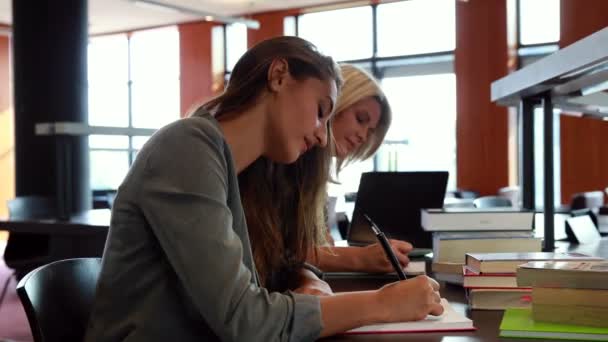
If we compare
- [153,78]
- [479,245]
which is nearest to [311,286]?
[479,245]

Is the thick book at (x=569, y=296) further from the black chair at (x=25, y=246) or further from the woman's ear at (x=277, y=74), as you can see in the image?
the black chair at (x=25, y=246)

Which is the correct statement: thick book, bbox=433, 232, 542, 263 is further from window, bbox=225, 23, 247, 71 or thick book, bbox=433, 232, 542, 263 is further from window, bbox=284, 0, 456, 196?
window, bbox=225, 23, 247, 71

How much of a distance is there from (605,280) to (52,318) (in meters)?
0.86

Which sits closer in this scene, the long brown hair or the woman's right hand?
the woman's right hand

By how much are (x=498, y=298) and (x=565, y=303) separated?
182 mm

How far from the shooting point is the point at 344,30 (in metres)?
9.70

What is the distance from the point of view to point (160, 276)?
1.06 m

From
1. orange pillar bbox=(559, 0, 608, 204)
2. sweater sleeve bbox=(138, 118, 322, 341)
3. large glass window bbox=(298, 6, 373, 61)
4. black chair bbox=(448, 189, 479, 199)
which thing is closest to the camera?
sweater sleeve bbox=(138, 118, 322, 341)

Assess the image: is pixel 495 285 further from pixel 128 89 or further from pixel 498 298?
pixel 128 89

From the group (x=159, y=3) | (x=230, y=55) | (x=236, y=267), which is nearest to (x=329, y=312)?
(x=236, y=267)

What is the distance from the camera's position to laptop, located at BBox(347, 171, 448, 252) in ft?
7.35

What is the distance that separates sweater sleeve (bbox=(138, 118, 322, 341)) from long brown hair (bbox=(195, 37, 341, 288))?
9.3 inches

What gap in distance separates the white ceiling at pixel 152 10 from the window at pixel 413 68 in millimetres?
734

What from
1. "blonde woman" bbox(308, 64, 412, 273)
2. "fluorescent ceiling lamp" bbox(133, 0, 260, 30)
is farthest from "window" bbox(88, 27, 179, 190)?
"blonde woman" bbox(308, 64, 412, 273)
